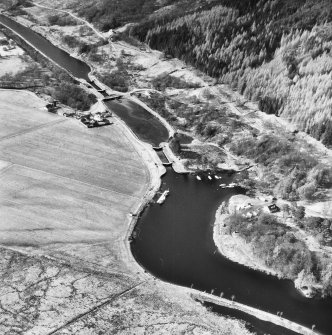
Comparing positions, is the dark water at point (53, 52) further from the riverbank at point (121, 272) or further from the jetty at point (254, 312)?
the jetty at point (254, 312)

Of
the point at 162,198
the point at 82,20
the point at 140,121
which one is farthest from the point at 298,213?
the point at 82,20

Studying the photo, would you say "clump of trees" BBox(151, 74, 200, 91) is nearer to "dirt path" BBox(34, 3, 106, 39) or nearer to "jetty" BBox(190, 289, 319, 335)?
"dirt path" BBox(34, 3, 106, 39)

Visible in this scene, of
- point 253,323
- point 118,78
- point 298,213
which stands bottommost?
point 253,323

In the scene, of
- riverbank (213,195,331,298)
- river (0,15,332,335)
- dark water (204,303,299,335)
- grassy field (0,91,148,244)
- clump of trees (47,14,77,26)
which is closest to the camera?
dark water (204,303,299,335)

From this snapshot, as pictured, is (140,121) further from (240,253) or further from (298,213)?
(240,253)

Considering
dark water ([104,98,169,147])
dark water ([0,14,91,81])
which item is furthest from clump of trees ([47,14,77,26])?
dark water ([104,98,169,147])

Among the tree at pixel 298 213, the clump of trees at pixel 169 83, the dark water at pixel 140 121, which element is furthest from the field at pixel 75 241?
the clump of trees at pixel 169 83
